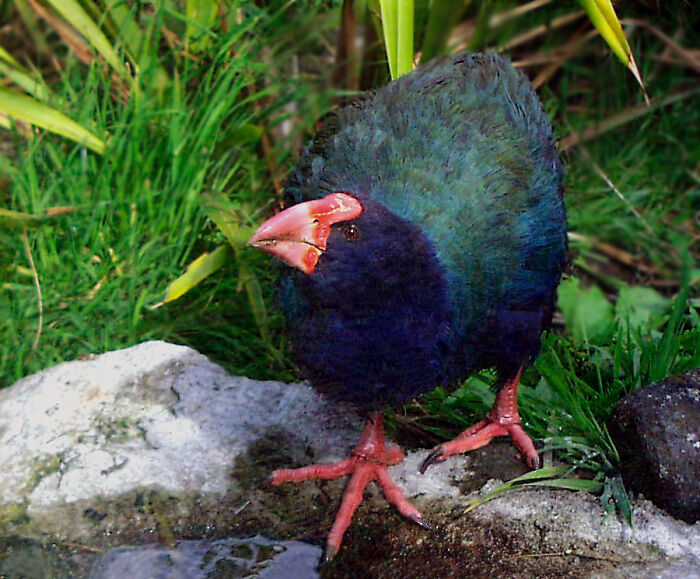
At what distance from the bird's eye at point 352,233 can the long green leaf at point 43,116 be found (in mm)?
1125

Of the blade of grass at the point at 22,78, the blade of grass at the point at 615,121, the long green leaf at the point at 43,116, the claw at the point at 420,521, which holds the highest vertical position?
the blade of grass at the point at 22,78

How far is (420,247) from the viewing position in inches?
61.5

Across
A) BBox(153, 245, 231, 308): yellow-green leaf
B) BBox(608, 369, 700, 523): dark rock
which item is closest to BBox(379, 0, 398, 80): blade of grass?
BBox(153, 245, 231, 308): yellow-green leaf

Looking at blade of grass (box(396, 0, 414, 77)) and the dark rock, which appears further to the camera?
blade of grass (box(396, 0, 414, 77))

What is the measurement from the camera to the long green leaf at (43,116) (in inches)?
88.1

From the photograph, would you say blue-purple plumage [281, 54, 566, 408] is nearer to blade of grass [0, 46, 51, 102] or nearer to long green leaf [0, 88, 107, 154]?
long green leaf [0, 88, 107, 154]

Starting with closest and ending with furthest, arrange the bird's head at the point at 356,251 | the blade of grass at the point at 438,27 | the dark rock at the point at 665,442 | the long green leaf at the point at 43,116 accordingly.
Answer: the bird's head at the point at 356,251 < the dark rock at the point at 665,442 < the long green leaf at the point at 43,116 < the blade of grass at the point at 438,27

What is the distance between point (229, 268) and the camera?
2.51 meters

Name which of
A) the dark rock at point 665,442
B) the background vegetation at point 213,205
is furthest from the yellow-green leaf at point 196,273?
the dark rock at point 665,442

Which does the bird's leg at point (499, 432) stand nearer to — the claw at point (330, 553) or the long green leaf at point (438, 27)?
the claw at point (330, 553)

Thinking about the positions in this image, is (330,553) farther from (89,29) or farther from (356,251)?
(89,29)

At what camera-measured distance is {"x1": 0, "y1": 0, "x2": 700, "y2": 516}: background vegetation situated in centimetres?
216

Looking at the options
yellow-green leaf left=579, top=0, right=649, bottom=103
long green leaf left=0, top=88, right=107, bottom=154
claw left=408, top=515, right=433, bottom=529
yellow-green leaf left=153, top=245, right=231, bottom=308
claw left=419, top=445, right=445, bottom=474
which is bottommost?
claw left=408, top=515, right=433, bottom=529

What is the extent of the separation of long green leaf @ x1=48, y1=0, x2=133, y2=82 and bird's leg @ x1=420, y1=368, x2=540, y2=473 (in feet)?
4.62
